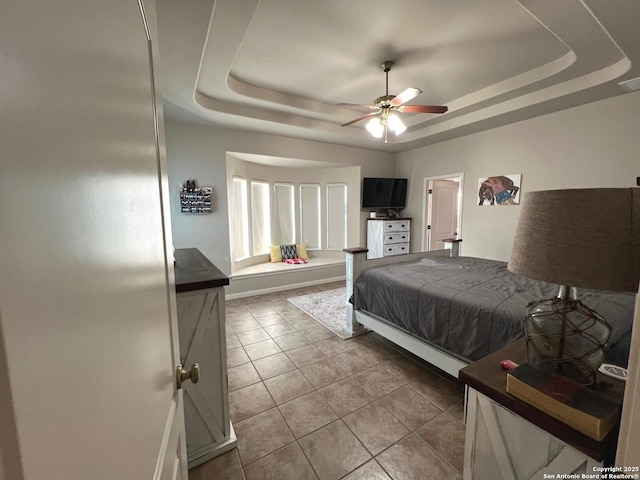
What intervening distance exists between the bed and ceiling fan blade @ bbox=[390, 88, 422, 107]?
1575 mm

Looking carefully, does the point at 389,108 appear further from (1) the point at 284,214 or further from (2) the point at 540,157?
(1) the point at 284,214

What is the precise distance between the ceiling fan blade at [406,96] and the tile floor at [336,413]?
236 cm

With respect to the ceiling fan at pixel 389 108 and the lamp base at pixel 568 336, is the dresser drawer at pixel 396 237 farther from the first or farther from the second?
the lamp base at pixel 568 336

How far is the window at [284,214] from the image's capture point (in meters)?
5.45

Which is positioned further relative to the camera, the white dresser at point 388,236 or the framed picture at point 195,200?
the white dresser at point 388,236

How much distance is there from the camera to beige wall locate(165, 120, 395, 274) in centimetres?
364

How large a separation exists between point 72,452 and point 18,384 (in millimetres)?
136

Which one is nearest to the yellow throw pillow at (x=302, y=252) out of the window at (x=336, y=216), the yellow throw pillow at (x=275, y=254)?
the yellow throw pillow at (x=275, y=254)

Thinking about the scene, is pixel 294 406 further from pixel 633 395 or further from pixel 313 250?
pixel 313 250

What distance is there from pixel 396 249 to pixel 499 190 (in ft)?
6.47

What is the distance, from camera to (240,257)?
4828 mm

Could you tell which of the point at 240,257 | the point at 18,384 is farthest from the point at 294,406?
the point at 240,257

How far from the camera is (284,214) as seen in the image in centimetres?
557

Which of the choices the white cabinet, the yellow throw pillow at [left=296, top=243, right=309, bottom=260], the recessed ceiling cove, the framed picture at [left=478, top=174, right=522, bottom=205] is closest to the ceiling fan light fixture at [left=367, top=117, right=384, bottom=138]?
the recessed ceiling cove
